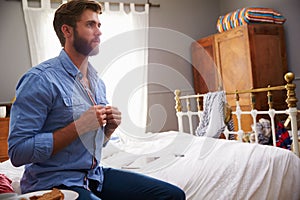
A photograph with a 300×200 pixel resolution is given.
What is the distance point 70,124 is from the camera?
3.03 feet

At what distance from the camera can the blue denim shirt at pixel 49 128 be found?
872 millimetres

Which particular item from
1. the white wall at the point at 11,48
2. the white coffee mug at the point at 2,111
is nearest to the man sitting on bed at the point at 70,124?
the white coffee mug at the point at 2,111

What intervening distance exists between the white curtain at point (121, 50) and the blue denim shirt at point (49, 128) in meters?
1.95

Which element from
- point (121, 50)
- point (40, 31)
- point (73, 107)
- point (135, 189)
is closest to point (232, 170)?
point (135, 189)

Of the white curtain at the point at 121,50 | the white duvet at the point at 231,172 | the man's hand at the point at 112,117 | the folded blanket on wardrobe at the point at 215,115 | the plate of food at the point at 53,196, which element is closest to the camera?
the plate of food at the point at 53,196

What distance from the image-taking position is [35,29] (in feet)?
11.0

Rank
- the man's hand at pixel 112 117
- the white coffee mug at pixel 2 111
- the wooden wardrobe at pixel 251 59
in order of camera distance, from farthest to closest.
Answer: the wooden wardrobe at pixel 251 59 < the white coffee mug at pixel 2 111 < the man's hand at pixel 112 117

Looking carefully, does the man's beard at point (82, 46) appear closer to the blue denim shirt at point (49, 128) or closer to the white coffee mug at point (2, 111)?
the blue denim shirt at point (49, 128)

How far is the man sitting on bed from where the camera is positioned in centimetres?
88

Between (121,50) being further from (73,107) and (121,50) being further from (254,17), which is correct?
(73,107)

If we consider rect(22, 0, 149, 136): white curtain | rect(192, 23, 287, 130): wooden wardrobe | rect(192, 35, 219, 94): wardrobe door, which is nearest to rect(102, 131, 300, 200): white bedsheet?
rect(22, 0, 149, 136): white curtain

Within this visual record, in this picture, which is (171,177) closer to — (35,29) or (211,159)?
(211,159)

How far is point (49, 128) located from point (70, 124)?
0.07 meters

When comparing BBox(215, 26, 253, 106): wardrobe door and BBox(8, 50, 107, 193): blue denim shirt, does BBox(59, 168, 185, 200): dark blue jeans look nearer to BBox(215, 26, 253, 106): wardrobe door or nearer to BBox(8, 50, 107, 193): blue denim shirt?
BBox(8, 50, 107, 193): blue denim shirt
